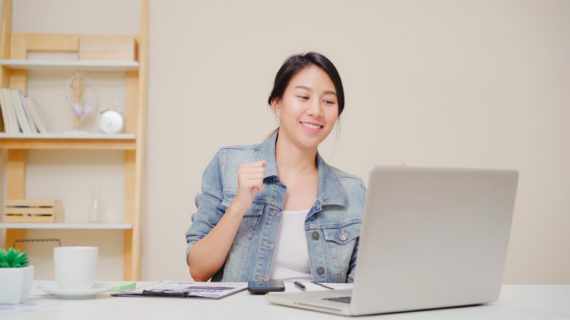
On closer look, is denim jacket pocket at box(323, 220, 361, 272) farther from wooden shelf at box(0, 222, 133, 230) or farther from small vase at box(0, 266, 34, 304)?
wooden shelf at box(0, 222, 133, 230)

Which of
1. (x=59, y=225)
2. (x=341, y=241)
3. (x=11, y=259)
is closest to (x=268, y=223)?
(x=341, y=241)

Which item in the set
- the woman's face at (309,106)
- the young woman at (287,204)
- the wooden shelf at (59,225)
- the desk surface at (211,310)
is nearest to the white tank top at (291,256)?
the young woman at (287,204)

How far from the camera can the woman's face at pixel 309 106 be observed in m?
1.72

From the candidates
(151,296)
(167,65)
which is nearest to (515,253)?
(167,65)

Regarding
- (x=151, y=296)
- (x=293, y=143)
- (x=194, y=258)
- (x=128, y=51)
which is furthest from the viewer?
(x=128, y=51)

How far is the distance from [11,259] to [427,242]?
0.70 metres

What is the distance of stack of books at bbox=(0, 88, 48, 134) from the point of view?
283cm

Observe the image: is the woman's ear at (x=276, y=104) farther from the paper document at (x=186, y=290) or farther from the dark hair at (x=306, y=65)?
the paper document at (x=186, y=290)

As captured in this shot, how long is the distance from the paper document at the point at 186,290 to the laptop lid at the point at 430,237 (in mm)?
336

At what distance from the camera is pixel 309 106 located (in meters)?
1.73

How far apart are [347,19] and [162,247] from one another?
165cm

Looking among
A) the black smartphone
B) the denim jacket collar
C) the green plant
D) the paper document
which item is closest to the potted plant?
the green plant

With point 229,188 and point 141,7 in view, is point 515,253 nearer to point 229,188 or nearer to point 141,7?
point 229,188

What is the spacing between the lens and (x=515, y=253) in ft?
10.4
